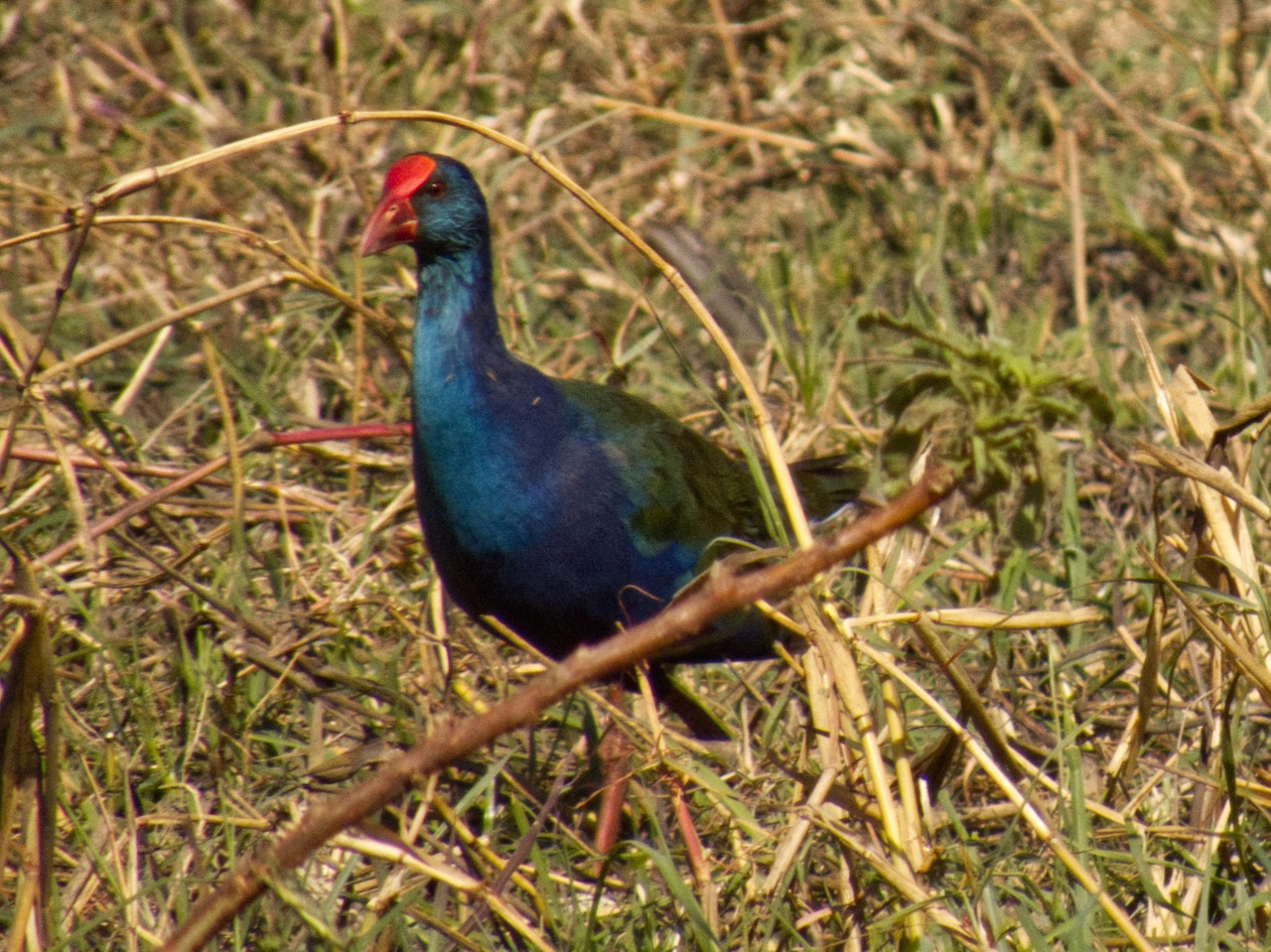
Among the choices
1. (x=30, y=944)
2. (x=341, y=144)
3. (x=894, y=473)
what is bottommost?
(x=894, y=473)

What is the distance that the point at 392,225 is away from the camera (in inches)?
94.6

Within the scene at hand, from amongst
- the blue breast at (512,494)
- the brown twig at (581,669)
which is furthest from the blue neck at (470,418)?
the brown twig at (581,669)

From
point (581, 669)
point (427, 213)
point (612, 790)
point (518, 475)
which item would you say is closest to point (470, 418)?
point (518, 475)

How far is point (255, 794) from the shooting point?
7.52 feet

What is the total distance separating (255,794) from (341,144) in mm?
1857

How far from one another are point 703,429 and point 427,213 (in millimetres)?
1071

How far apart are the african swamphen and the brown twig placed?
0.96 m

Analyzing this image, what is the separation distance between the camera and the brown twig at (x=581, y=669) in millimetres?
1185

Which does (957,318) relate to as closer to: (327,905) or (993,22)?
(993,22)

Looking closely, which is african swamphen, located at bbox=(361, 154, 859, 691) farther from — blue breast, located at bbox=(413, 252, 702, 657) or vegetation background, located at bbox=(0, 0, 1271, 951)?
vegetation background, located at bbox=(0, 0, 1271, 951)

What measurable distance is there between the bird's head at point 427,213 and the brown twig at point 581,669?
1254 millimetres

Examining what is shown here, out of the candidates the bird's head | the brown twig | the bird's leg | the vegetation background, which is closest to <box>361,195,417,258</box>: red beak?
the bird's head

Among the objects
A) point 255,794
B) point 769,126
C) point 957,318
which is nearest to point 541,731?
point 255,794

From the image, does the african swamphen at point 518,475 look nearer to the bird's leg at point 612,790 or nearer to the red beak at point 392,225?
the red beak at point 392,225
